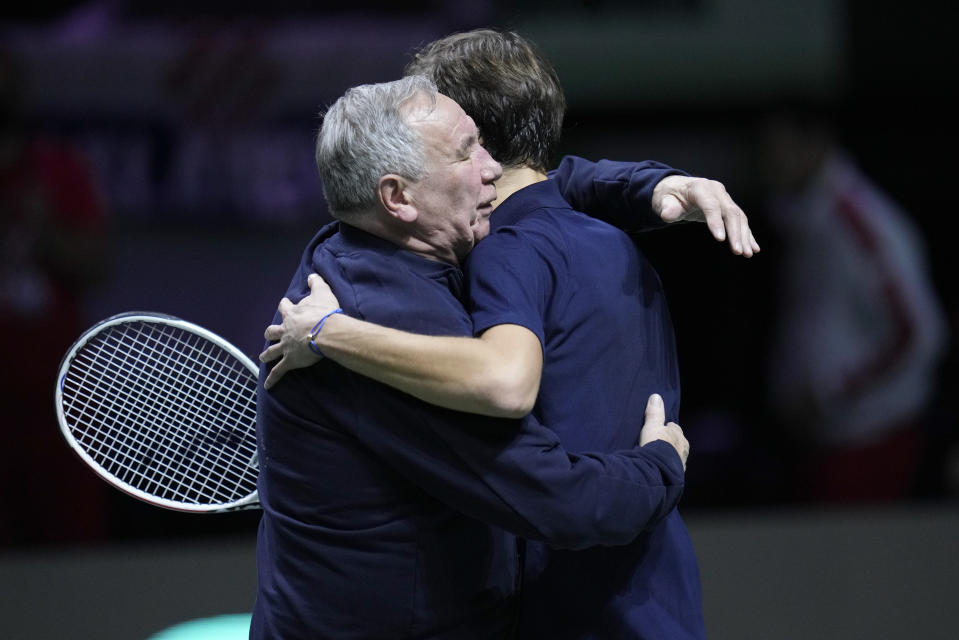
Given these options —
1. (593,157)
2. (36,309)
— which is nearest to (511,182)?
(36,309)

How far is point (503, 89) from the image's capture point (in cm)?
135

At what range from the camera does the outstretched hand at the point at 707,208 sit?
4.34 feet

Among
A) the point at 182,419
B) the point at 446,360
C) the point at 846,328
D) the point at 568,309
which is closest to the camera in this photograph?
the point at 446,360

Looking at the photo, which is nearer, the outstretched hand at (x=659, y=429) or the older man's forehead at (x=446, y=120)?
the older man's forehead at (x=446, y=120)

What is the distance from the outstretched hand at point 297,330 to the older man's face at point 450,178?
12 centimetres

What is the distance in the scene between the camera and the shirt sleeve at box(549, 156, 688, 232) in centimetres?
145

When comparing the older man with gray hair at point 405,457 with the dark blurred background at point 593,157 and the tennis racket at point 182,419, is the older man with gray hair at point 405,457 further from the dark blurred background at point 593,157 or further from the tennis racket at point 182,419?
the dark blurred background at point 593,157

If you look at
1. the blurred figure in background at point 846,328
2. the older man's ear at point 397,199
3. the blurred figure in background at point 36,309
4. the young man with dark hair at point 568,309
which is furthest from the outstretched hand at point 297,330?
the blurred figure in background at point 846,328

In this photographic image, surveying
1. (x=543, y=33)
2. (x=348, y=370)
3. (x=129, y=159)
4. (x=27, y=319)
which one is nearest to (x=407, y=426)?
(x=348, y=370)

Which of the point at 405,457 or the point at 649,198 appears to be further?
the point at 649,198

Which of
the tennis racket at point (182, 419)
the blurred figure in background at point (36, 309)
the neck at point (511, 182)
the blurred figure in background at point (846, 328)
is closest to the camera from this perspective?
the neck at point (511, 182)

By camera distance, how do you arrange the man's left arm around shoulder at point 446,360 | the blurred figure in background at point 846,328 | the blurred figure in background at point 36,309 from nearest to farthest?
1. the man's left arm around shoulder at point 446,360
2. the blurred figure in background at point 36,309
3. the blurred figure in background at point 846,328

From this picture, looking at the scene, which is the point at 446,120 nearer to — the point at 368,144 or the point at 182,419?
the point at 368,144

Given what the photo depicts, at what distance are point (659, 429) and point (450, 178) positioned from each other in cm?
36
